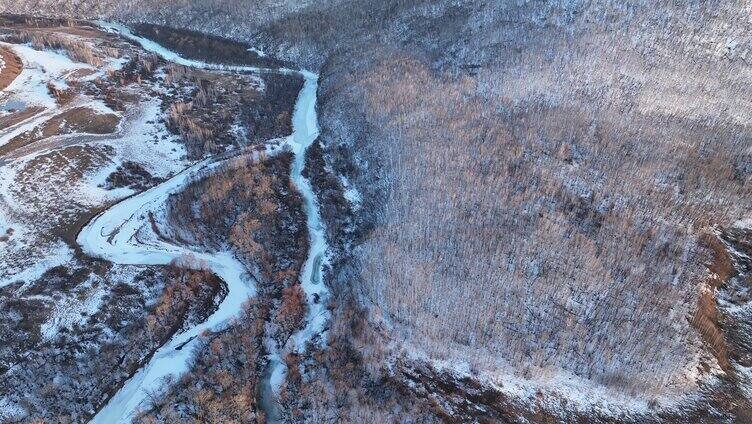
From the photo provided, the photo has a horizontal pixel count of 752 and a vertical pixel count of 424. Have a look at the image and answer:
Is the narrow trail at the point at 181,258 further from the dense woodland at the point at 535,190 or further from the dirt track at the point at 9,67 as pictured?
the dirt track at the point at 9,67

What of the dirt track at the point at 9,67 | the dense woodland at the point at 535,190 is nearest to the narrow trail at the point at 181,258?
the dense woodland at the point at 535,190

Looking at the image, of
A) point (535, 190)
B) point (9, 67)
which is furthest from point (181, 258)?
point (9, 67)

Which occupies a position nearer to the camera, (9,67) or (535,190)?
(535,190)

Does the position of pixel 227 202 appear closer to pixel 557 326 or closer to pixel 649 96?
pixel 557 326

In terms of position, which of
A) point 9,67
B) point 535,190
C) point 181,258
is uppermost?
point 9,67

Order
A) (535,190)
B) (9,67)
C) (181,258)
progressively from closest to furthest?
(181,258) < (535,190) < (9,67)

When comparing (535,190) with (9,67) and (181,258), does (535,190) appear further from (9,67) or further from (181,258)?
(9,67)

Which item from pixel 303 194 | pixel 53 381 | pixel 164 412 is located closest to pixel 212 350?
pixel 164 412
